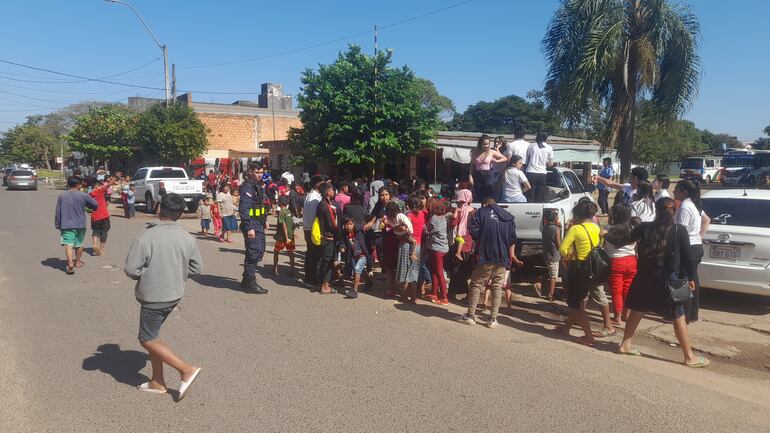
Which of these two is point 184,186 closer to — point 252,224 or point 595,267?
point 252,224

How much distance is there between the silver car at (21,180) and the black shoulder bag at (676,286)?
42.6 metres

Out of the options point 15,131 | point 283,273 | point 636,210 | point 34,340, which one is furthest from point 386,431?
point 15,131

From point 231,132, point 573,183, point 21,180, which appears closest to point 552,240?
point 573,183

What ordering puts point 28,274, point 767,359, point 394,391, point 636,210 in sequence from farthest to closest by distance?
point 28,274, point 636,210, point 767,359, point 394,391

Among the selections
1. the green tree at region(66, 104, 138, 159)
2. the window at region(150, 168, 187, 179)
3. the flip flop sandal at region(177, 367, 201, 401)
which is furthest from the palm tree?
the green tree at region(66, 104, 138, 159)

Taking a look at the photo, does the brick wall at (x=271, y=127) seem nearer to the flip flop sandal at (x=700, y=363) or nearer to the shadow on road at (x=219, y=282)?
the shadow on road at (x=219, y=282)

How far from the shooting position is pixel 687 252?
17.9ft

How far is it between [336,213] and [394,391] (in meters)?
3.92

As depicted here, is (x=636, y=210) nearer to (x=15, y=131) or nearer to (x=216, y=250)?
(x=216, y=250)

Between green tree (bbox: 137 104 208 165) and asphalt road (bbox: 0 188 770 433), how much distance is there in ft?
77.2

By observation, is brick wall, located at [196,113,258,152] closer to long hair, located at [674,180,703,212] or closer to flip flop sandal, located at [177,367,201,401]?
long hair, located at [674,180,703,212]

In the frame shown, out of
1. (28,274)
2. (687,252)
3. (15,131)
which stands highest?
(15,131)

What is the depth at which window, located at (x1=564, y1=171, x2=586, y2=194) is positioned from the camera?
34.7 ft

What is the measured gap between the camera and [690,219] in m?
6.53
